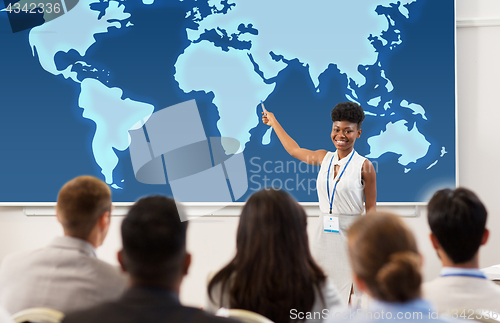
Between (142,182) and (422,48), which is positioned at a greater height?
(422,48)

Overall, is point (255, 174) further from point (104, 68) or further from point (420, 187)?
point (104, 68)

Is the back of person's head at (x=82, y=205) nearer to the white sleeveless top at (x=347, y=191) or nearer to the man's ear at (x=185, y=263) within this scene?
the man's ear at (x=185, y=263)

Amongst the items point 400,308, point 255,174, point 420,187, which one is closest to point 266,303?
point 400,308

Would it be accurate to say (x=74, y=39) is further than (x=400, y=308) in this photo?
Yes

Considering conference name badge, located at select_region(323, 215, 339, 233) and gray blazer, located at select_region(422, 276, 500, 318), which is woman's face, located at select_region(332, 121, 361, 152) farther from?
gray blazer, located at select_region(422, 276, 500, 318)

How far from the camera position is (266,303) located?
1.11 meters

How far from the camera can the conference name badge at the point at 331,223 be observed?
2.27 meters

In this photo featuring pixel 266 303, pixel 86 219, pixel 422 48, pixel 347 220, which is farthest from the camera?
pixel 422 48

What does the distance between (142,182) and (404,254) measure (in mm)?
2652

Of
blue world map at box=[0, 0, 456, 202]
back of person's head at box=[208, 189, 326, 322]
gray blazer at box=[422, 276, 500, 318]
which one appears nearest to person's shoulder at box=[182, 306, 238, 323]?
back of person's head at box=[208, 189, 326, 322]

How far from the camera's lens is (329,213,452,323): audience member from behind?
0.85 m

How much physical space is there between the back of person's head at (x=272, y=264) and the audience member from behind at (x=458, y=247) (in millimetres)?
376

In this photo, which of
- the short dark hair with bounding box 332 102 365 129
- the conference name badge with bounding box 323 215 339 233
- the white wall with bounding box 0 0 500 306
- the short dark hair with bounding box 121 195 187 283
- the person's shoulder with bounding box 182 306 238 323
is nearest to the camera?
the person's shoulder with bounding box 182 306 238 323

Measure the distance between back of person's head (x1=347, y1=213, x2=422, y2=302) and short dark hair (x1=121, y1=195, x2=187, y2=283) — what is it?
45 cm
